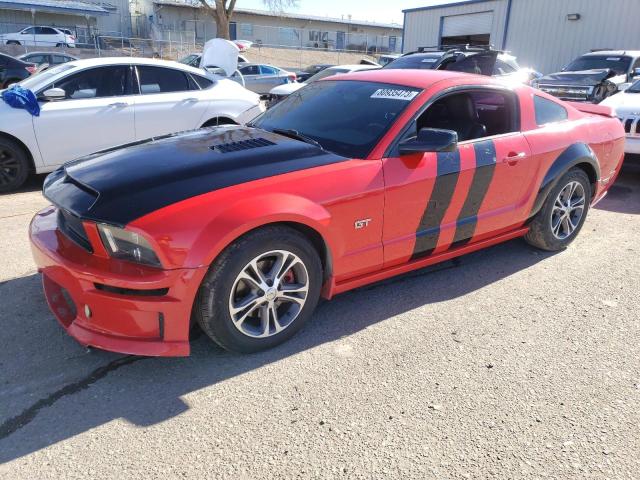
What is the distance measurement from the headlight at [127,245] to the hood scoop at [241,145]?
90 cm

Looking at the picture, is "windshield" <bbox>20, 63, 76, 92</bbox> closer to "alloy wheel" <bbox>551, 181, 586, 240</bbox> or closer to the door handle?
the door handle

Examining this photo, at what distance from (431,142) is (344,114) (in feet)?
2.49

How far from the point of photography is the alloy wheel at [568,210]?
446 centimetres

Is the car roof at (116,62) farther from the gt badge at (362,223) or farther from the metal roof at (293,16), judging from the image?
the metal roof at (293,16)

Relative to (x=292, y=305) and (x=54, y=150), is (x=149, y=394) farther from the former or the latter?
(x=54, y=150)

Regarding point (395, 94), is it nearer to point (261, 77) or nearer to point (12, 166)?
point (12, 166)

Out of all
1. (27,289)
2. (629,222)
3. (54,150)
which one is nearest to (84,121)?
(54,150)

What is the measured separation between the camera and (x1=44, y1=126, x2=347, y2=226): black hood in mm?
2684

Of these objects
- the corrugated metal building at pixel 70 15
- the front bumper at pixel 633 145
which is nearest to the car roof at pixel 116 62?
the front bumper at pixel 633 145

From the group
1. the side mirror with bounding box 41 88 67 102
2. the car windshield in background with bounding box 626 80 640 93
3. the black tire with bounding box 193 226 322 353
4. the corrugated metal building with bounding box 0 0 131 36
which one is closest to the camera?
the black tire with bounding box 193 226 322 353

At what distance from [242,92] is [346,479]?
6219 mm

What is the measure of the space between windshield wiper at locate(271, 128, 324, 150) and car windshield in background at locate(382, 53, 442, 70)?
222 inches

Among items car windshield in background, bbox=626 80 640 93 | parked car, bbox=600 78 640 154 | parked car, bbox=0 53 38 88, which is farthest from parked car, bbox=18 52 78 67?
parked car, bbox=600 78 640 154

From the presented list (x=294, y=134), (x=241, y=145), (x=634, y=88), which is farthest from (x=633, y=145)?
(x=241, y=145)
